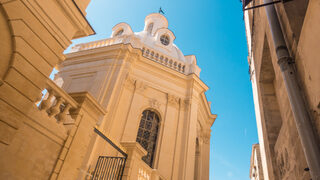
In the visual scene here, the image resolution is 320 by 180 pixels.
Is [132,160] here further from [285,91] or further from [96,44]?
[96,44]

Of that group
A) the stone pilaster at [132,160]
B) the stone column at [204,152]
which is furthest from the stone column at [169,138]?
the stone pilaster at [132,160]

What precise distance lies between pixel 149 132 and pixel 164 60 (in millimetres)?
5759

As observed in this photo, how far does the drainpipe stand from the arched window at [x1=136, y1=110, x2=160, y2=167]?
10045 millimetres

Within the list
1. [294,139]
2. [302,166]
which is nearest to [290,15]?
[294,139]

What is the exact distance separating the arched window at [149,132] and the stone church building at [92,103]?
59 millimetres

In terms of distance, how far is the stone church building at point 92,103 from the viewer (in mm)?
3777

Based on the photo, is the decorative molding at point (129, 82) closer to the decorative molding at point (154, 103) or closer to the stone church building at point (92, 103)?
the stone church building at point (92, 103)

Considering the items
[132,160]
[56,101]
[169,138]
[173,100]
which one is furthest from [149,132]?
[56,101]

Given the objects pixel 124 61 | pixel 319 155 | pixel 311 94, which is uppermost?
pixel 124 61

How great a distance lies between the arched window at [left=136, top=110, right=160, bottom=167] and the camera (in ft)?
42.2

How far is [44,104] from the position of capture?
13.9ft

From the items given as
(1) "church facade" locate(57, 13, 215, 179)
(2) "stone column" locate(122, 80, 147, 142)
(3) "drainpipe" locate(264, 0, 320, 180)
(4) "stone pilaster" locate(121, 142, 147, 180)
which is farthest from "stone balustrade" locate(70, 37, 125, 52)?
(3) "drainpipe" locate(264, 0, 320, 180)

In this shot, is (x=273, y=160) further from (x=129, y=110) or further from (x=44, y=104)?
(x=129, y=110)

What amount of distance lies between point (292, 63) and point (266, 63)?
2.67 meters
